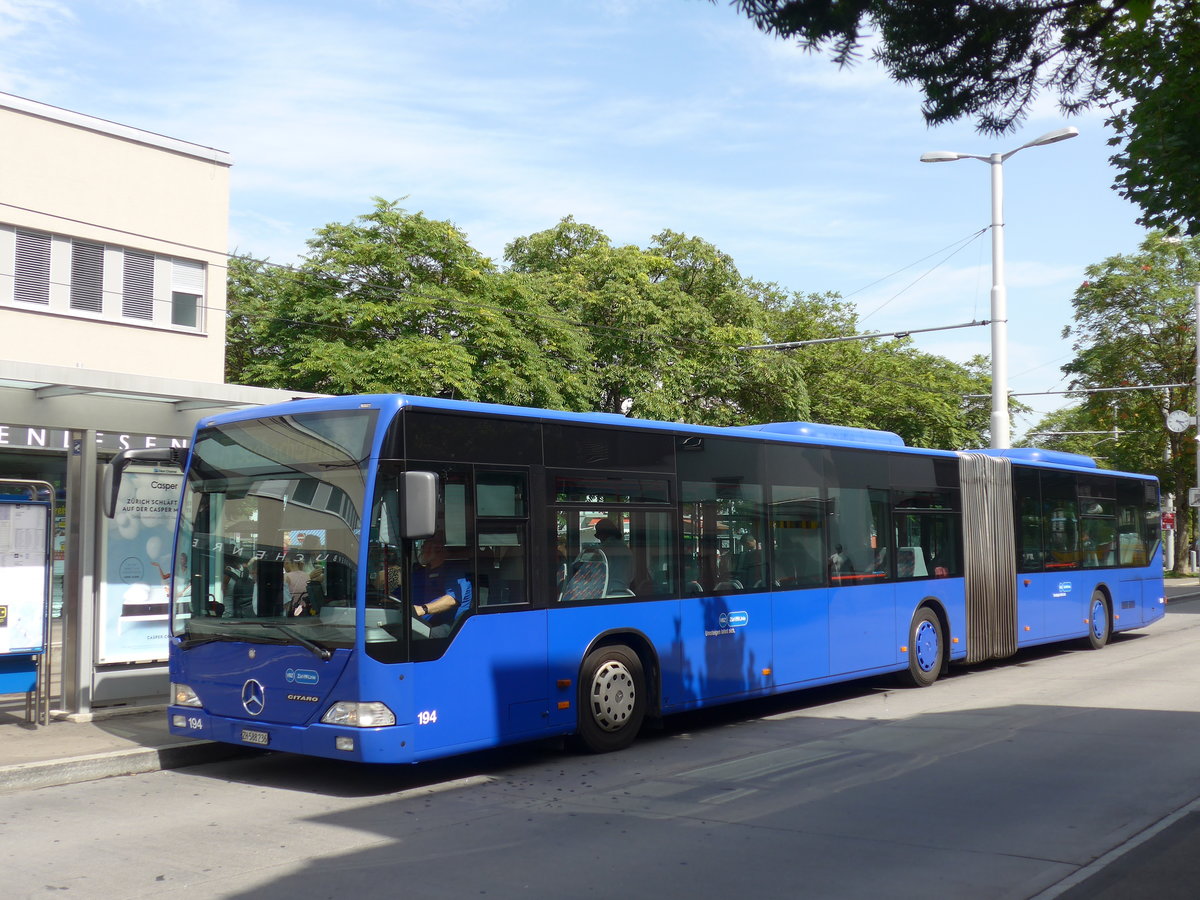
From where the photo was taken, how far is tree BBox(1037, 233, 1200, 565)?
4184 cm

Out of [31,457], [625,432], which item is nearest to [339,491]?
[625,432]

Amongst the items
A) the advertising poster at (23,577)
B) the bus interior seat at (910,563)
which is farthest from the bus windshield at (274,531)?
the bus interior seat at (910,563)

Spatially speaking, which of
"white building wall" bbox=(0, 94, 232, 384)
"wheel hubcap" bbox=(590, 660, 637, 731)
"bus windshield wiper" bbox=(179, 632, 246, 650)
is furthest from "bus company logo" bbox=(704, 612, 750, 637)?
"white building wall" bbox=(0, 94, 232, 384)

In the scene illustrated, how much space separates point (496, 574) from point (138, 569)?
488 centimetres

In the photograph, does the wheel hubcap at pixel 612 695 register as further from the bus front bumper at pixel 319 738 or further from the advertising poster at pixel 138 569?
the advertising poster at pixel 138 569

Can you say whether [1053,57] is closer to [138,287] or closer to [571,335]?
[138,287]

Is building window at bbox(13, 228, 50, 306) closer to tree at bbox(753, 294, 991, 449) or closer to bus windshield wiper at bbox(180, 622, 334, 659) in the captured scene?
bus windshield wiper at bbox(180, 622, 334, 659)

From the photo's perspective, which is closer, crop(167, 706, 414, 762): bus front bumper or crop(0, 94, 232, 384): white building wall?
crop(167, 706, 414, 762): bus front bumper

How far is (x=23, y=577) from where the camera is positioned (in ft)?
35.2

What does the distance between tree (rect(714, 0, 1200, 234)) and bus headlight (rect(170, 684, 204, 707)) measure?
6.93m

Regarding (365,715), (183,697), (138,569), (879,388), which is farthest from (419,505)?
(879,388)

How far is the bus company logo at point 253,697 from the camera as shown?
29.1 ft

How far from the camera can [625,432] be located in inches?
420

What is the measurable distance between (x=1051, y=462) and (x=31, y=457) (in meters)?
15.5
